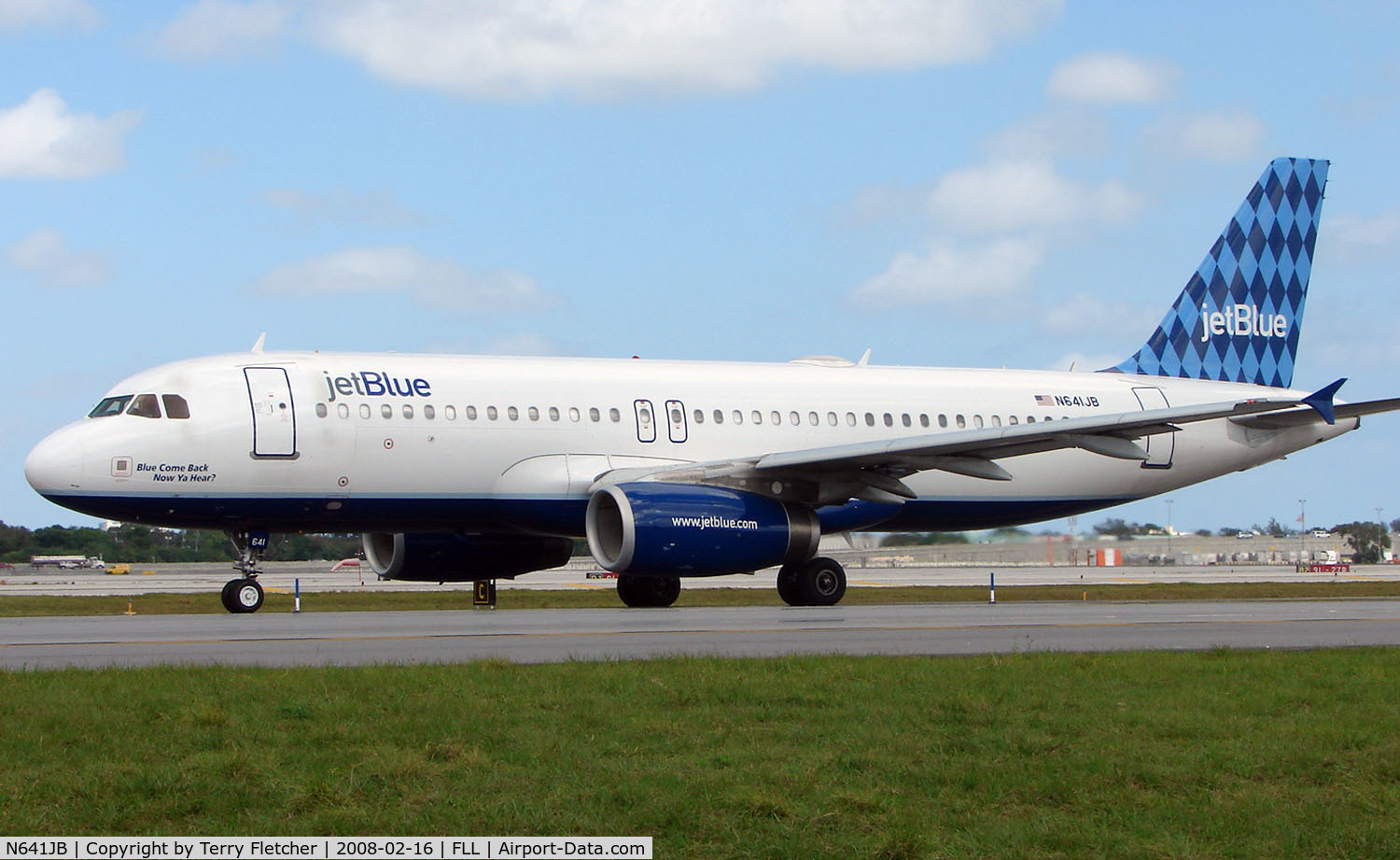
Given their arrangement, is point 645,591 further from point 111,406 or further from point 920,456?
point 111,406

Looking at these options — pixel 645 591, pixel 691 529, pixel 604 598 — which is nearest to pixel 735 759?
pixel 691 529

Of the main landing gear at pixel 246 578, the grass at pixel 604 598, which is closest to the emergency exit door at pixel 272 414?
the main landing gear at pixel 246 578

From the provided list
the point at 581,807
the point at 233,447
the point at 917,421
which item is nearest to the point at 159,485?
the point at 233,447

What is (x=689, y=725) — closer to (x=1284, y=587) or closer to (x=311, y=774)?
(x=311, y=774)

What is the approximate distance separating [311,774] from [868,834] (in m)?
2.58

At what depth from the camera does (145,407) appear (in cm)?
2038

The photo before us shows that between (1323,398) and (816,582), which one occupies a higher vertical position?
(1323,398)

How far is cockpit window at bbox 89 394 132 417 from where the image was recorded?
67.2 ft

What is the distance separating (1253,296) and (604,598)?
1429 cm

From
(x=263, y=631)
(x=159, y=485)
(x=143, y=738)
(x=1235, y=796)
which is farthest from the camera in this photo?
(x=159, y=485)

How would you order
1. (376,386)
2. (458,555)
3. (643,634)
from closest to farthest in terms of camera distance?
(643,634) → (376,386) → (458,555)

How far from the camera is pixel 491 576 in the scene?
24.4 meters

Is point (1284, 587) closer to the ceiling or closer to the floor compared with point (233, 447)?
closer to the floor

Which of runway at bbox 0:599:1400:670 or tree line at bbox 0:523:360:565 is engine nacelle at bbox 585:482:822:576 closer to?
runway at bbox 0:599:1400:670
